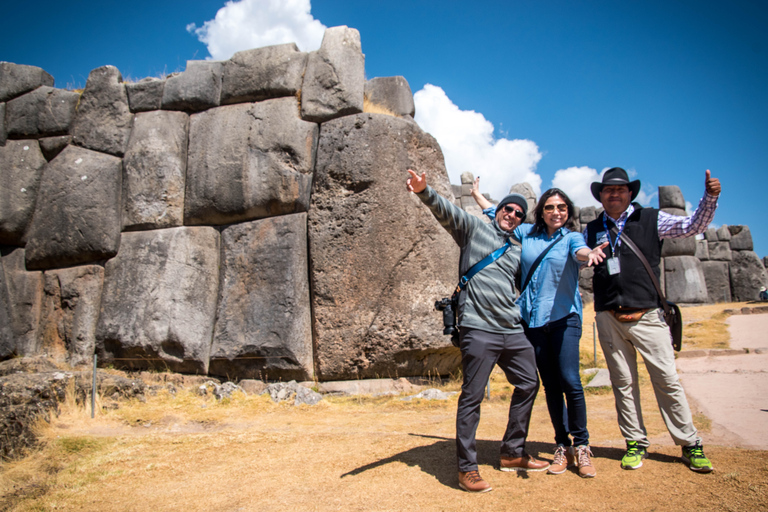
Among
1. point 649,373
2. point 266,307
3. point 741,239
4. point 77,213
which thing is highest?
point 741,239

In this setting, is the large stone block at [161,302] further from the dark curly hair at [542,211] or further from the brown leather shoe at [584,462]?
the brown leather shoe at [584,462]

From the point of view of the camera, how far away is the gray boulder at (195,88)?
23.9 ft

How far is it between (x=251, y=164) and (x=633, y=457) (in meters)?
5.51

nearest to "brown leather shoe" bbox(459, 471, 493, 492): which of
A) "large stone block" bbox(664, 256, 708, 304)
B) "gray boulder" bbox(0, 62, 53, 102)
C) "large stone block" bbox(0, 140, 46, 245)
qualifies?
"large stone block" bbox(0, 140, 46, 245)

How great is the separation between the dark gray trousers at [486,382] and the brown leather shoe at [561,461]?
0.71ft

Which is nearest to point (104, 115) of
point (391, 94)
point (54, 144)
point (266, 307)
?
point (54, 144)

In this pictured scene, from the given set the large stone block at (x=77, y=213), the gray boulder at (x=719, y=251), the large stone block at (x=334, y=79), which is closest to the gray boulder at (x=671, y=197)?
the gray boulder at (x=719, y=251)

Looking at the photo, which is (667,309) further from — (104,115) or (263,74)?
(104,115)

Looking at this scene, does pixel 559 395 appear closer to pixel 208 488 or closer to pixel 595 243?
pixel 595 243

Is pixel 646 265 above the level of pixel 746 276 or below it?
below

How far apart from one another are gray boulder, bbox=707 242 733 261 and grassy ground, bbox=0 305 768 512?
1686 cm

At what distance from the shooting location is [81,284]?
718 cm

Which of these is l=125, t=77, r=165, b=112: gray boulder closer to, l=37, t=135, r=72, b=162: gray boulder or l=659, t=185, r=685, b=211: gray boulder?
l=37, t=135, r=72, b=162: gray boulder

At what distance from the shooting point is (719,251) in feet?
64.0
